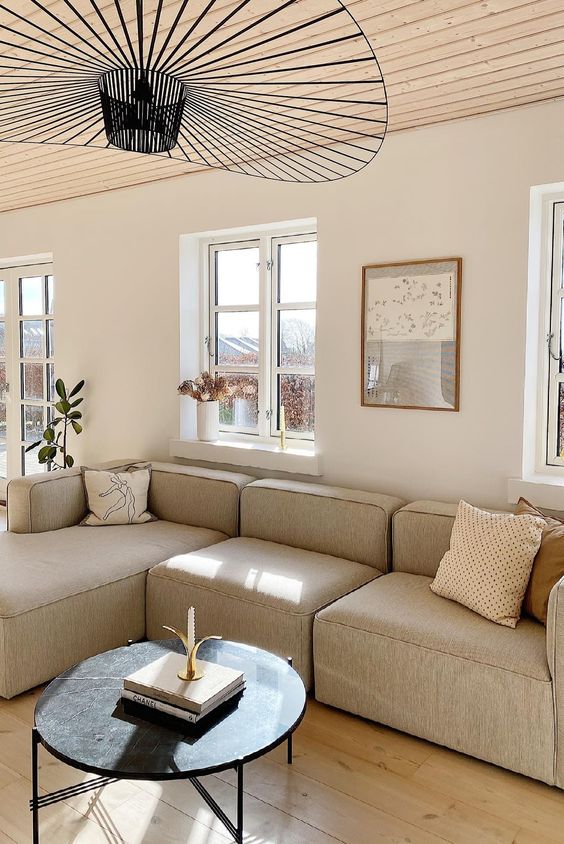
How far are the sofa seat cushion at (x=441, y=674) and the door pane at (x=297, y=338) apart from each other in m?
1.68

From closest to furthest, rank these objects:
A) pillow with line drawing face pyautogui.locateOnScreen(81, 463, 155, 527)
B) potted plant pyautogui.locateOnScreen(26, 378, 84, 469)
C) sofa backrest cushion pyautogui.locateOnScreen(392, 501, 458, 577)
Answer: sofa backrest cushion pyautogui.locateOnScreen(392, 501, 458, 577)
pillow with line drawing face pyautogui.locateOnScreen(81, 463, 155, 527)
potted plant pyautogui.locateOnScreen(26, 378, 84, 469)

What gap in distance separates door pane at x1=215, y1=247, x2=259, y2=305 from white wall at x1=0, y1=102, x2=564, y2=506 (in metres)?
0.27

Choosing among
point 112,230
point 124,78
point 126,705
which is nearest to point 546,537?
point 126,705

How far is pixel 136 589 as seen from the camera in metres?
3.21

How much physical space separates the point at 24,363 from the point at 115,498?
97.2 inches

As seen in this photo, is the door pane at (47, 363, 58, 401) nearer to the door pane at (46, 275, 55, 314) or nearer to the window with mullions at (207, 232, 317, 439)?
the door pane at (46, 275, 55, 314)

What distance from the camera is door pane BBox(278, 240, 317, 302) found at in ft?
13.3

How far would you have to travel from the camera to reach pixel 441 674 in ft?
7.84

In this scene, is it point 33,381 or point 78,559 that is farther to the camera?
point 33,381

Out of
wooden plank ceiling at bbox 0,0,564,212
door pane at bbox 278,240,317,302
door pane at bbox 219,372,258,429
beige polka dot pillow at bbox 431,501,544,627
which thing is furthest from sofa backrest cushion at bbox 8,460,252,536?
wooden plank ceiling at bbox 0,0,564,212

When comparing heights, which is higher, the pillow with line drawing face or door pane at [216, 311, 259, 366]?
door pane at [216, 311, 259, 366]

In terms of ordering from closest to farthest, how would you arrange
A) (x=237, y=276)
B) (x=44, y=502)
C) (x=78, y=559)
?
(x=78, y=559) → (x=44, y=502) → (x=237, y=276)

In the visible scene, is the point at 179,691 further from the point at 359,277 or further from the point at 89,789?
the point at 359,277

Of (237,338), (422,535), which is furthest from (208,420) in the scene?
(422,535)
